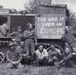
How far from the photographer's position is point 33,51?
16.1 m

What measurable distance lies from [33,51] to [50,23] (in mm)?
2182

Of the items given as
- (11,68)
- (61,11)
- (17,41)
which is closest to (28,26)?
(17,41)

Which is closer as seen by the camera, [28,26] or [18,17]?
[28,26]

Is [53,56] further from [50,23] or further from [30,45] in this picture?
[50,23]

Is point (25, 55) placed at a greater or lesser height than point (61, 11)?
lesser

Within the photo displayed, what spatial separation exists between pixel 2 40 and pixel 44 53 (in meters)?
3.15

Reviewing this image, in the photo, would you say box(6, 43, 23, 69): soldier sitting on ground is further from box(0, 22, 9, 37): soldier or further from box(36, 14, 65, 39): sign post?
box(36, 14, 65, 39): sign post

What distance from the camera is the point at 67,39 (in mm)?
16641

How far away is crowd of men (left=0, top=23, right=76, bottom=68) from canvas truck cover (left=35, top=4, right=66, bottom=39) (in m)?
0.48

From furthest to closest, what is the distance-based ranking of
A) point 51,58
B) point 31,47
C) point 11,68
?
point 31,47 → point 51,58 → point 11,68

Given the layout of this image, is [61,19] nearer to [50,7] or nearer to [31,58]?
[50,7]

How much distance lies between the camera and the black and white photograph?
14.9m

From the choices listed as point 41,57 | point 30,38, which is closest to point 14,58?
point 41,57

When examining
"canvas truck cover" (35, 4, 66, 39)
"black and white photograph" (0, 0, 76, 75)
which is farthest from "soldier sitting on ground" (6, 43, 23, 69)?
"canvas truck cover" (35, 4, 66, 39)
